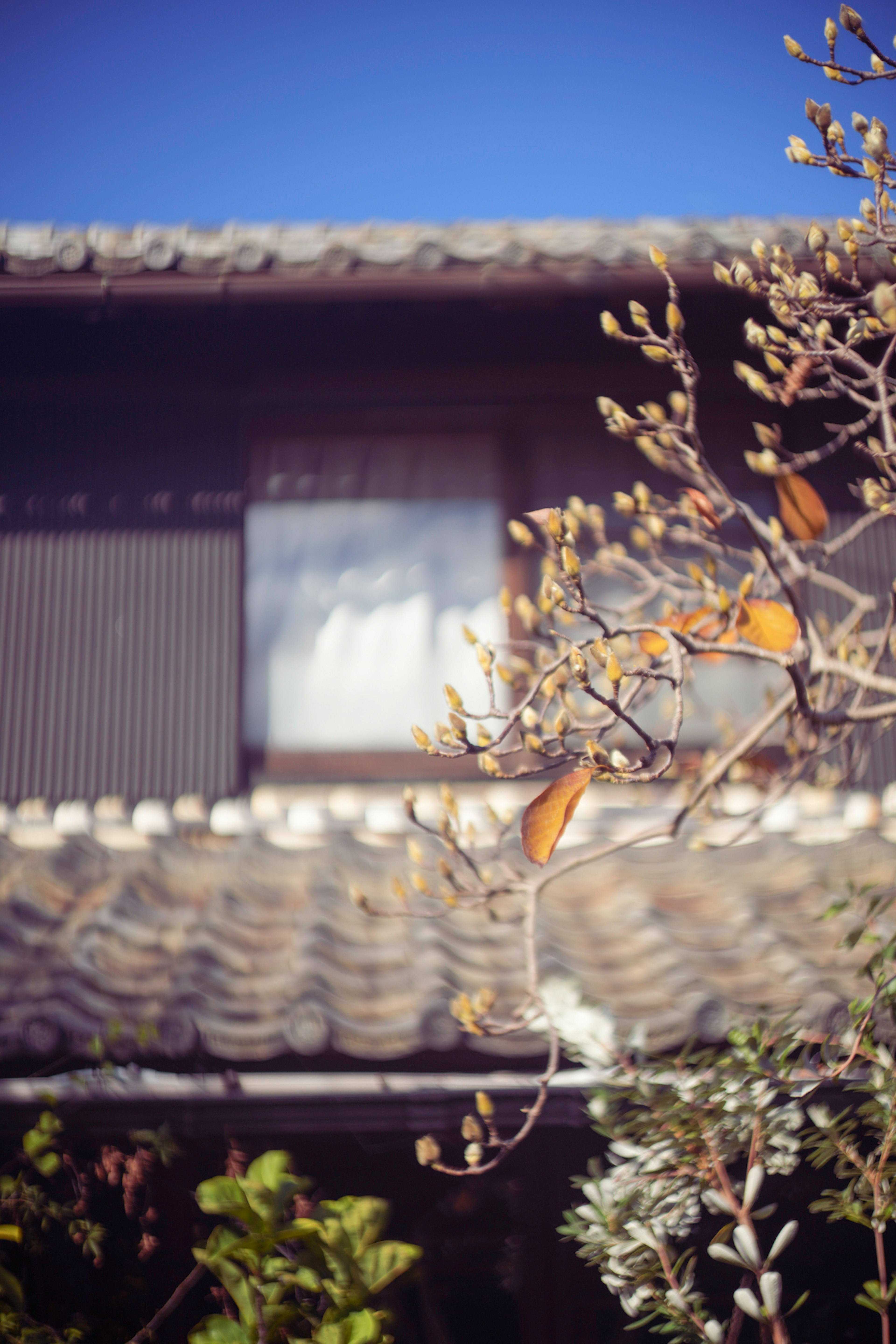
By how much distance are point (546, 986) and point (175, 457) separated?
3590 mm

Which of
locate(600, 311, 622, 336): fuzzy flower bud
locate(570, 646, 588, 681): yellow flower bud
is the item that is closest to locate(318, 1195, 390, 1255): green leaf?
locate(570, 646, 588, 681): yellow flower bud

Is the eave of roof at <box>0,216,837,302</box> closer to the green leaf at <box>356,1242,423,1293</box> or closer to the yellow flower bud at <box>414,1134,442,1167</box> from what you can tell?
the yellow flower bud at <box>414,1134,442,1167</box>

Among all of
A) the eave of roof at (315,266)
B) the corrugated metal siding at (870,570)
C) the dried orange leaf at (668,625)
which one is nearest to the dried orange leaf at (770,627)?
the dried orange leaf at (668,625)

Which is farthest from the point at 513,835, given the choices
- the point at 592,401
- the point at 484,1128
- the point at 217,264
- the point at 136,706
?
the point at 217,264

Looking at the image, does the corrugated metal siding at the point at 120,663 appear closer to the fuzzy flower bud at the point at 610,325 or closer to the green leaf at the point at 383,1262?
the green leaf at the point at 383,1262

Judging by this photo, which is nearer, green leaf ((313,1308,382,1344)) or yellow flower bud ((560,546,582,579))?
yellow flower bud ((560,546,582,579))

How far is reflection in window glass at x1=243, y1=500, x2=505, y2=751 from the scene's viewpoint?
464cm

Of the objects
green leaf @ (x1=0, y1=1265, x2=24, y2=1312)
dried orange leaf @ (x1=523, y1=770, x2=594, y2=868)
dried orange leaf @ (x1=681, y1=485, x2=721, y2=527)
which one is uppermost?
dried orange leaf @ (x1=681, y1=485, x2=721, y2=527)

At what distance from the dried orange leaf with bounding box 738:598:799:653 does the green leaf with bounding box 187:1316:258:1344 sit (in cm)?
195

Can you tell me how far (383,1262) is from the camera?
6.77ft

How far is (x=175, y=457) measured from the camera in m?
4.77

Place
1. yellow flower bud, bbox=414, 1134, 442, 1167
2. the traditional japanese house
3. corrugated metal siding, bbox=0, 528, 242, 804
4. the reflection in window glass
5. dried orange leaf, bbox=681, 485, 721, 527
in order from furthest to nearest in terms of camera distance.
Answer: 1. the reflection in window glass
2. corrugated metal siding, bbox=0, 528, 242, 804
3. the traditional japanese house
4. dried orange leaf, bbox=681, 485, 721, 527
5. yellow flower bud, bbox=414, 1134, 442, 1167

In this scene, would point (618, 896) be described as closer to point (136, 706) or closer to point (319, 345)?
point (136, 706)

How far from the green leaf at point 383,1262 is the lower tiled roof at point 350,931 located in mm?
509
